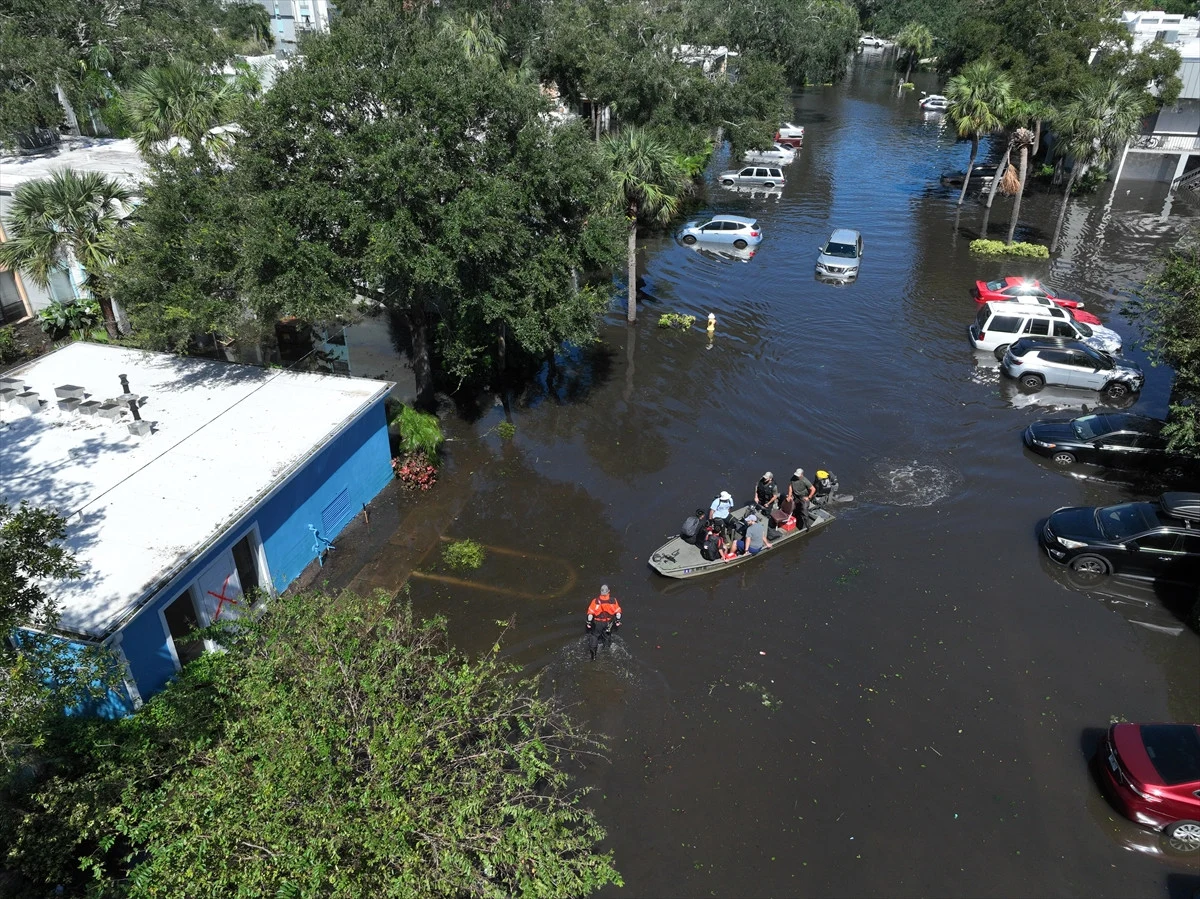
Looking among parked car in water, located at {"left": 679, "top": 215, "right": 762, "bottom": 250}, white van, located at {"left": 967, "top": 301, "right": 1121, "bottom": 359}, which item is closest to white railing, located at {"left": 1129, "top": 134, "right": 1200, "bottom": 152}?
parked car in water, located at {"left": 679, "top": 215, "right": 762, "bottom": 250}

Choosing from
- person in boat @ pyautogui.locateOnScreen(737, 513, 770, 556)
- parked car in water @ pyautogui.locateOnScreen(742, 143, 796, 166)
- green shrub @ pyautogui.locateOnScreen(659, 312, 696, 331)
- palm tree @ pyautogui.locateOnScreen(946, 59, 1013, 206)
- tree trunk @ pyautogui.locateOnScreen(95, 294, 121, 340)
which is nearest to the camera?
person in boat @ pyautogui.locateOnScreen(737, 513, 770, 556)

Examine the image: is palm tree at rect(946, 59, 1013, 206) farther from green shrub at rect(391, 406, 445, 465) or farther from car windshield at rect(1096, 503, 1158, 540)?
green shrub at rect(391, 406, 445, 465)

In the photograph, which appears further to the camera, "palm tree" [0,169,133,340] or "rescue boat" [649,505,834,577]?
"palm tree" [0,169,133,340]

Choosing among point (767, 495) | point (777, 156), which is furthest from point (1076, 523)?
point (777, 156)

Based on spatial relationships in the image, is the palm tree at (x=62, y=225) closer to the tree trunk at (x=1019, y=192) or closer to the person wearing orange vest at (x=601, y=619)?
the person wearing orange vest at (x=601, y=619)

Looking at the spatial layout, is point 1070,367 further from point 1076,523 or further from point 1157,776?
point 1157,776

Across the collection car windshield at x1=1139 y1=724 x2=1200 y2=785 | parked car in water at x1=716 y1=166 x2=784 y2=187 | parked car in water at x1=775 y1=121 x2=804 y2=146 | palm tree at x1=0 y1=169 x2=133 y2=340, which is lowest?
car windshield at x1=1139 y1=724 x2=1200 y2=785

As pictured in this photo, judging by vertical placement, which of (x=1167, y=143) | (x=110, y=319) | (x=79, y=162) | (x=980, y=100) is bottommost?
(x=110, y=319)
